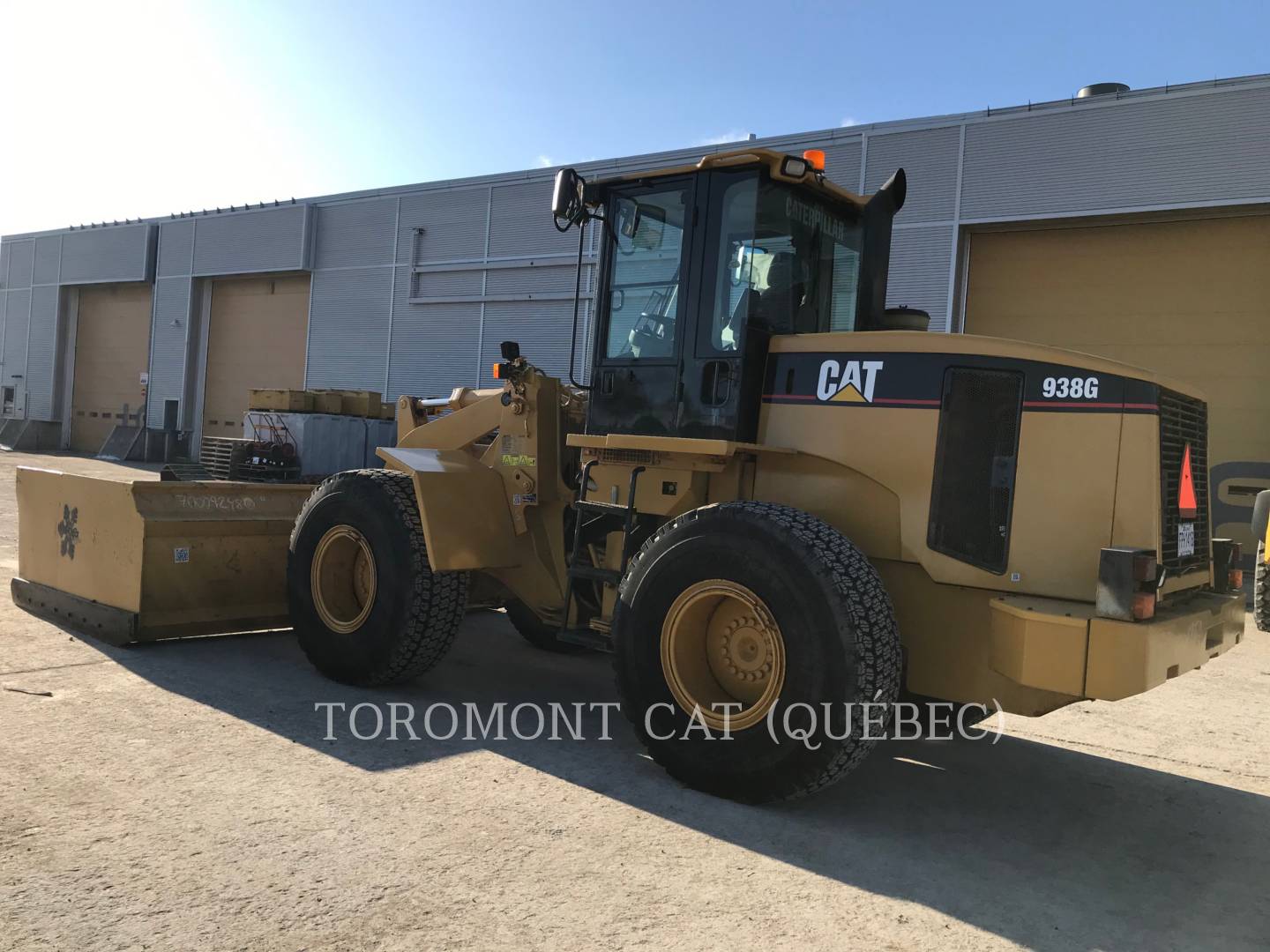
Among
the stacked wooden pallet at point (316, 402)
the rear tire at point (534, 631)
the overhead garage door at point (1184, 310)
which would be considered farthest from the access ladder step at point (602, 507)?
the stacked wooden pallet at point (316, 402)

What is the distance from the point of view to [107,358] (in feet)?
111

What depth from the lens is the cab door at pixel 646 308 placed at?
4.94 m

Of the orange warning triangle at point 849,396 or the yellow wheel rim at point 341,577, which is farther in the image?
the yellow wheel rim at point 341,577

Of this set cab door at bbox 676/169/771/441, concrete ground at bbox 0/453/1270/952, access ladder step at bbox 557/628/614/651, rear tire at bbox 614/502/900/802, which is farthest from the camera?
access ladder step at bbox 557/628/614/651

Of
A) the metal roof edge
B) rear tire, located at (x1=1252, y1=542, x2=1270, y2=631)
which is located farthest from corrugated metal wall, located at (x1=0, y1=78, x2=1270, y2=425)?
rear tire, located at (x1=1252, y1=542, x2=1270, y2=631)

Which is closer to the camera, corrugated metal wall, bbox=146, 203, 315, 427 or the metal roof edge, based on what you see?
the metal roof edge

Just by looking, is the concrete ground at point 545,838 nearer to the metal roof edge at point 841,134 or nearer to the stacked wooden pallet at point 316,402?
the metal roof edge at point 841,134

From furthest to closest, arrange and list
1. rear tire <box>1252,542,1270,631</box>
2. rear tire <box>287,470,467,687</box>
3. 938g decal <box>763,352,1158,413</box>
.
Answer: rear tire <box>1252,542,1270,631</box> < rear tire <box>287,470,467,687</box> < 938g decal <box>763,352,1158,413</box>

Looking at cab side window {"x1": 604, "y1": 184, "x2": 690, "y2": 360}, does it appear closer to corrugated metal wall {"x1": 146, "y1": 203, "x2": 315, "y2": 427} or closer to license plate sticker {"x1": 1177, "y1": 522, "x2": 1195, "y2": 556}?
license plate sticker {"x1": 1177, "y1": 522, "x2": 1195, "y2": 556}

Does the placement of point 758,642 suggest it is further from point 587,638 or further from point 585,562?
point 585,562

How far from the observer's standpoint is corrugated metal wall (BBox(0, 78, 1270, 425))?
15.0m

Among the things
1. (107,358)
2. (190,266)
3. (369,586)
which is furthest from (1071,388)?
(107,358)

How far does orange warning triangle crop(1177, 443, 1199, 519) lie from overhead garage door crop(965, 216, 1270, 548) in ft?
38.8

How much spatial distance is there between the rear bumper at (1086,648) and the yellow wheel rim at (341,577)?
11.6 feet
